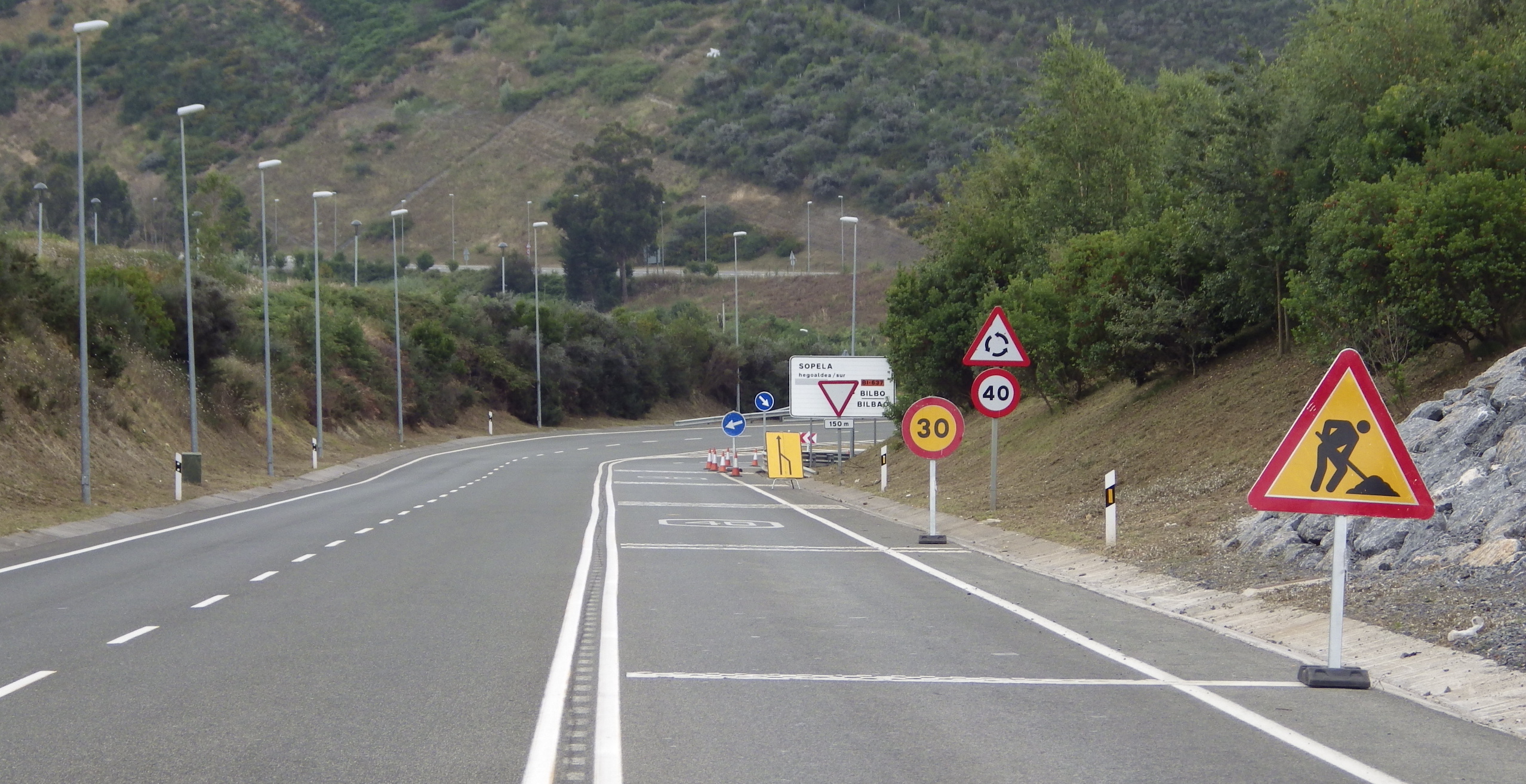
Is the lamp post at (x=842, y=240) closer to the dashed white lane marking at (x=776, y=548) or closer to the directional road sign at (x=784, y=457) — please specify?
the directional road sign at (x=784, y=457)

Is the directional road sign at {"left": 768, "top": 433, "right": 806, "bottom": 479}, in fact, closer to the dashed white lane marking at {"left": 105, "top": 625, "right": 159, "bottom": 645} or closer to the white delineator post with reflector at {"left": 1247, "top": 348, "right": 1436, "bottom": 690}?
the dashed white lane marking at {"left": 105, "top": 625, "right": 159, "bottom": 645}

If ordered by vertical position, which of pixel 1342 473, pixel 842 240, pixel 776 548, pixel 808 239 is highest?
pixel 808 239

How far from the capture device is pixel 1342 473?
8.91 meters

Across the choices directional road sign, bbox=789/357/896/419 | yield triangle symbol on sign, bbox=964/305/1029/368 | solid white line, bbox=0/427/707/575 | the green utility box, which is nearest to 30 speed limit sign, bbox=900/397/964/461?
yield triangle symbol on sign, bbox=964/305/1029/368

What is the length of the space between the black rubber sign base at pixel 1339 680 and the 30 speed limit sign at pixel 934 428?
433 inches

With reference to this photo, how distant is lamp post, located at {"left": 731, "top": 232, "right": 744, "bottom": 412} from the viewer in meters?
101

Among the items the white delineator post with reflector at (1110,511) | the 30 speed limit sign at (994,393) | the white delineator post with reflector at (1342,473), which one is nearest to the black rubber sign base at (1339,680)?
the white delineator post with reflector at (1342,473)

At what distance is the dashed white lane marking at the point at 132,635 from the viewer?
10602mm

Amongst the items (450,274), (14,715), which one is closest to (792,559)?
(14,715)

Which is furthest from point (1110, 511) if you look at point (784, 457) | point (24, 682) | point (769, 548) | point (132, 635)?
point (784, 457)

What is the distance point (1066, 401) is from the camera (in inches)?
1264

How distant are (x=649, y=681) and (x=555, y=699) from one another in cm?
77

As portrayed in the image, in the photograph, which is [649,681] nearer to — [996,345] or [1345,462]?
[1345,462]

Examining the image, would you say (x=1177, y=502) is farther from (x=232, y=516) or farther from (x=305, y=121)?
(x=305, y=121)
